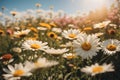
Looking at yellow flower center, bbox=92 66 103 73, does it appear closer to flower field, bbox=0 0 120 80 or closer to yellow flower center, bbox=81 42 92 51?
flower field, bbox=0 0 120 80

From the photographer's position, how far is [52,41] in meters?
4.09

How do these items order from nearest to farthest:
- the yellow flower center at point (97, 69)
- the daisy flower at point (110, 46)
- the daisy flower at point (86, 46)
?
the yellow flower center at point (97, 69) → the daisy flower at point (86, 46) → the daisy flower at point (110, 46)

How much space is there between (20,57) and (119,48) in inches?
44.0

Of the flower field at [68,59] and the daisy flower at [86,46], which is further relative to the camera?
the daisy flower at [86,46]

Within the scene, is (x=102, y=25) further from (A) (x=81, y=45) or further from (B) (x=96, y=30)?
(B) (x=96, y=30)

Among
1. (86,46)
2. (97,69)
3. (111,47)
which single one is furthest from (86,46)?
(97,69)

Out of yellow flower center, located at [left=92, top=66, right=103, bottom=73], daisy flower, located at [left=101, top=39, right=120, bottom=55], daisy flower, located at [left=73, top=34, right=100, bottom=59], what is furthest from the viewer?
daisy flower, located at [left=101, top=39, right=120, bottom=55]

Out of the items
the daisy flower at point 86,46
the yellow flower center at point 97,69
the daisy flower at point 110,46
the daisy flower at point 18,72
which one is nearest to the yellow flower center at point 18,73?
the daisy flower at point 18,72

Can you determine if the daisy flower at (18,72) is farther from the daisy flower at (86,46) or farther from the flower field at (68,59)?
the daisy flower at (86,46)

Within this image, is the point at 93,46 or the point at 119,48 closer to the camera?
the point at 93,46

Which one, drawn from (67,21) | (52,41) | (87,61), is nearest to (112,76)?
(87,61)

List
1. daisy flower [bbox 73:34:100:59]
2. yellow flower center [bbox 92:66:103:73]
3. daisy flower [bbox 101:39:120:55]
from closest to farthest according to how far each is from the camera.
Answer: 1. yellow flower center [bbox 92:66:103:73]
2. daisy flower [bbox 73:34:100:59]
3. daisy flower [bbox 101:39:120:55]

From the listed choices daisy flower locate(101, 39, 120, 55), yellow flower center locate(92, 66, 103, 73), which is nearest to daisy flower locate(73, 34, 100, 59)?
daisy flower locate(101, 39, 120, 55)

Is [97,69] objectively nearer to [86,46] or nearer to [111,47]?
[86,46]
